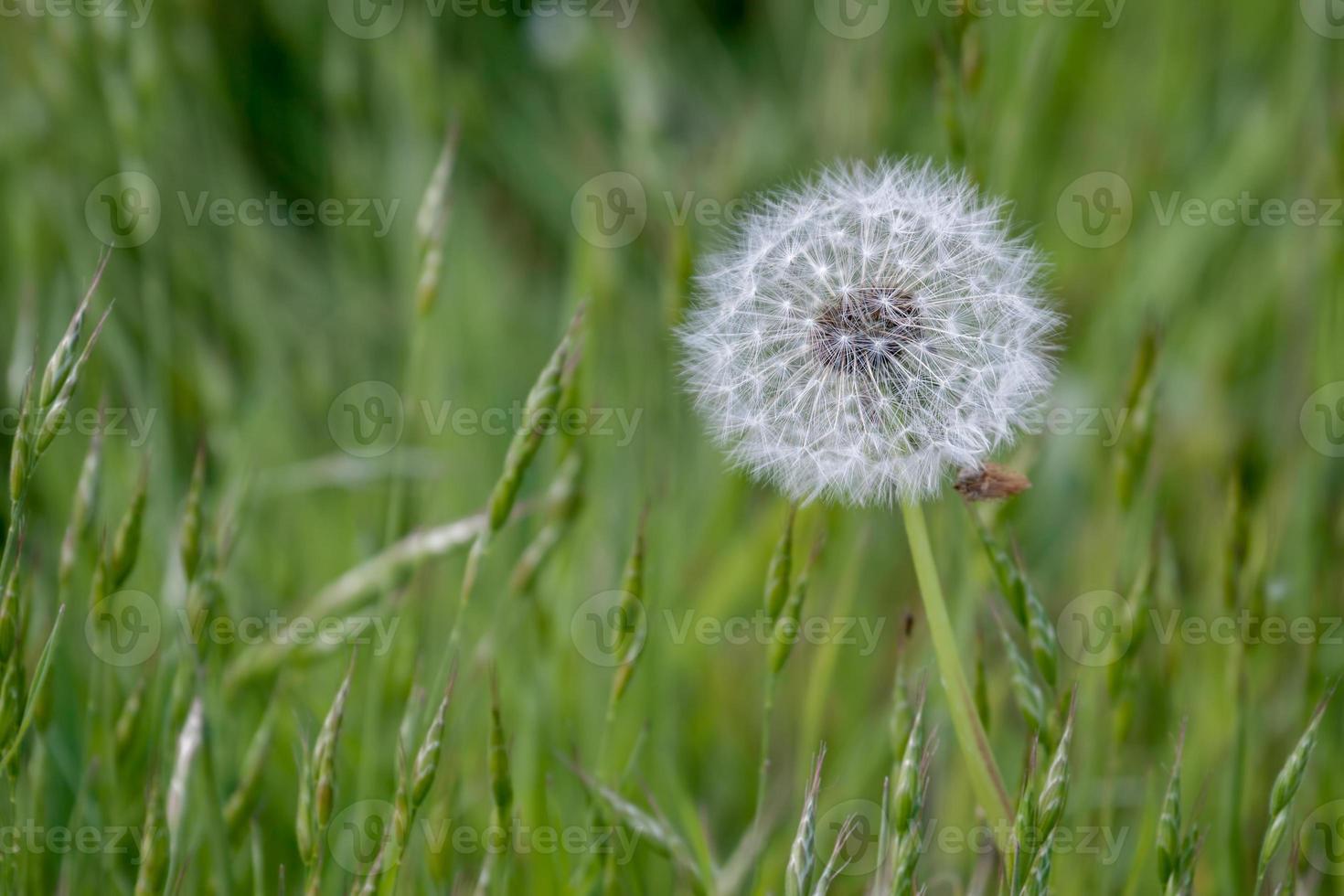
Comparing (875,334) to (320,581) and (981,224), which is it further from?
(320,581)

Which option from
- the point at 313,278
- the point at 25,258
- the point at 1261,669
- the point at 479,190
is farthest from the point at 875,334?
the point at 479,190

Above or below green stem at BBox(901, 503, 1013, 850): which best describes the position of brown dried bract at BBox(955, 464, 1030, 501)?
above

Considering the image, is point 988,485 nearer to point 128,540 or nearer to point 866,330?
point 866,330

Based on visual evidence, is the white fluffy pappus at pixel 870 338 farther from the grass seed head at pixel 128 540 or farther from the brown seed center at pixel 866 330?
the grass seed head at pixel 128 540

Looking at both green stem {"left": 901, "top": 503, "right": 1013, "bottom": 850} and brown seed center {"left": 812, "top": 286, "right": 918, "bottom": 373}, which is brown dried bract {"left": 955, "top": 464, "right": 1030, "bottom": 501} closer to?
green stem {"left": 901, "top": 503, "right": 1013, "bottom": 850}

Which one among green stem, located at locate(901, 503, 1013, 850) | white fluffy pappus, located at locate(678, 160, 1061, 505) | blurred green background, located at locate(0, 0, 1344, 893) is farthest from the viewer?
blurred green background, located at locate(0, 0, 1344, 893)

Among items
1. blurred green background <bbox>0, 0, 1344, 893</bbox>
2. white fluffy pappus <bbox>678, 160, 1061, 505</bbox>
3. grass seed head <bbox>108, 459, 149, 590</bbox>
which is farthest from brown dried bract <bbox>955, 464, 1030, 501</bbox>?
grass seed head <bbox>108, 459, 149, 590</bbox>

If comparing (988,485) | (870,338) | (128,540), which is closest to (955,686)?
(988,485)
